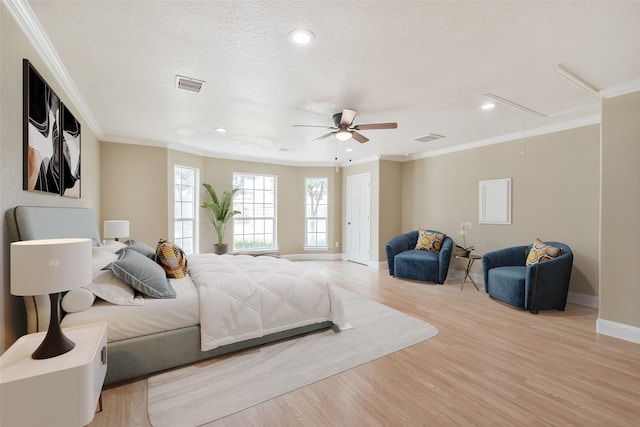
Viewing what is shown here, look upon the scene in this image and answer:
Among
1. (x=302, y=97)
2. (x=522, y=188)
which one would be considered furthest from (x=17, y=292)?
(x=522, y=188)

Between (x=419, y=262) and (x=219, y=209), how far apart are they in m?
4.16

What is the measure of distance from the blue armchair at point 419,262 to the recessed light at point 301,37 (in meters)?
4.07

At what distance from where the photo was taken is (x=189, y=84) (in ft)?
9.20

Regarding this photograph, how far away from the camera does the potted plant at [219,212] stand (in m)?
6.00

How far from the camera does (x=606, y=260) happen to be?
2955 mm

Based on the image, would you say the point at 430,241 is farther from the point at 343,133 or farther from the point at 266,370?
the point at 266,370

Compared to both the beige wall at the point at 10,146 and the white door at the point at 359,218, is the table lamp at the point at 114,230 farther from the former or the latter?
the white door at the point at 359,218

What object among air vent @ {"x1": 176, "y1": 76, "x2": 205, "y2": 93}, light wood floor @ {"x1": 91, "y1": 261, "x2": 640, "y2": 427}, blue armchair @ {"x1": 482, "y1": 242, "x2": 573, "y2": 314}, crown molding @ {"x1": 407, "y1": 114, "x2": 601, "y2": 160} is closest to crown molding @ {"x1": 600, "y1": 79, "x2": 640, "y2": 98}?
crown molding @ {"x1": 407, "y1": 114, "x2": 601, "y2": 160}

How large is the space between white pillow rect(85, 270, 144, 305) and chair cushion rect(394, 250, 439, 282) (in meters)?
4.22

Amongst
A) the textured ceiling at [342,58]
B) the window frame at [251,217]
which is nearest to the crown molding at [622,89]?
the textured ceiling at [342,58]

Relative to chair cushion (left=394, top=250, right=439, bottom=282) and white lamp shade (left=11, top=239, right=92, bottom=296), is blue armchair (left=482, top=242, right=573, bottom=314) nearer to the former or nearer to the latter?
chair cushion (left=394, top=250, right=439, bottom=282)

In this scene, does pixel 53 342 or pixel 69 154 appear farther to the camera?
pixel 69 154

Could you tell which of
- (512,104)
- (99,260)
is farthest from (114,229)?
(512,104)

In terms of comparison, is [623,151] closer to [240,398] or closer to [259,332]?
[259,332]
